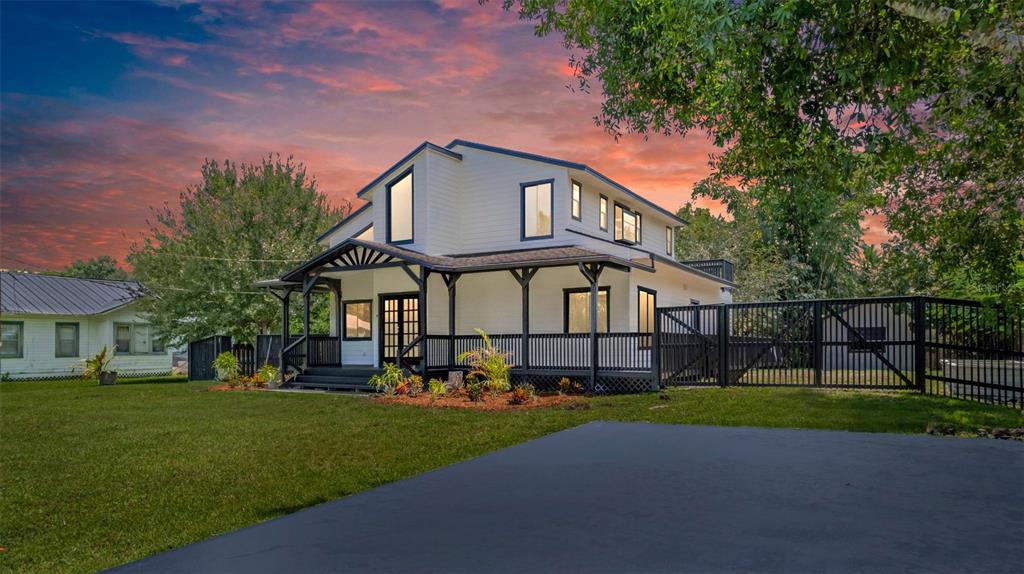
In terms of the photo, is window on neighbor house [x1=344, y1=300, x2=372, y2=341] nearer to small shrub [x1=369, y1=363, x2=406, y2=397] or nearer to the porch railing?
the porch railing

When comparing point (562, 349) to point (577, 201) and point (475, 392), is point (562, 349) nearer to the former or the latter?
point (475, 392)

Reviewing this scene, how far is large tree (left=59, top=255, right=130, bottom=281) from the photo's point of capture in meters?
77.2

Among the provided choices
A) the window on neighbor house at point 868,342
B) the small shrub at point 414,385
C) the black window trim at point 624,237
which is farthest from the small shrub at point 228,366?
the window on neighbor house at point 868,342

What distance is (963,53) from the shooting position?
884 centimetres

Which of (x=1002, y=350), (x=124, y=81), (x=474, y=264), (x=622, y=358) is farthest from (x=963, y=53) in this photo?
(x=124, y=81)

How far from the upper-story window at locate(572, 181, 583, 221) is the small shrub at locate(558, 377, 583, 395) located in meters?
5.08

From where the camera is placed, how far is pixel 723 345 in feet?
52.7

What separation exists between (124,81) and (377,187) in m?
7.46

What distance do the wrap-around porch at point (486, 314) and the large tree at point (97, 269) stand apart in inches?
2654

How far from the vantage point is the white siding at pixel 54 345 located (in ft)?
92.5

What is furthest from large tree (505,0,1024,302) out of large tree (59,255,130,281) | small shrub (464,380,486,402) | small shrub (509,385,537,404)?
large tree (59,255,130,281)

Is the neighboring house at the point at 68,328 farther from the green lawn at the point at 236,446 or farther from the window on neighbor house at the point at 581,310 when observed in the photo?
the window on neighbor house at the point at 581,310

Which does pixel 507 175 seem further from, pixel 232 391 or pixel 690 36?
pixel 690 36

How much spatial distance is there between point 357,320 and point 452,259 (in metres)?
4.95
